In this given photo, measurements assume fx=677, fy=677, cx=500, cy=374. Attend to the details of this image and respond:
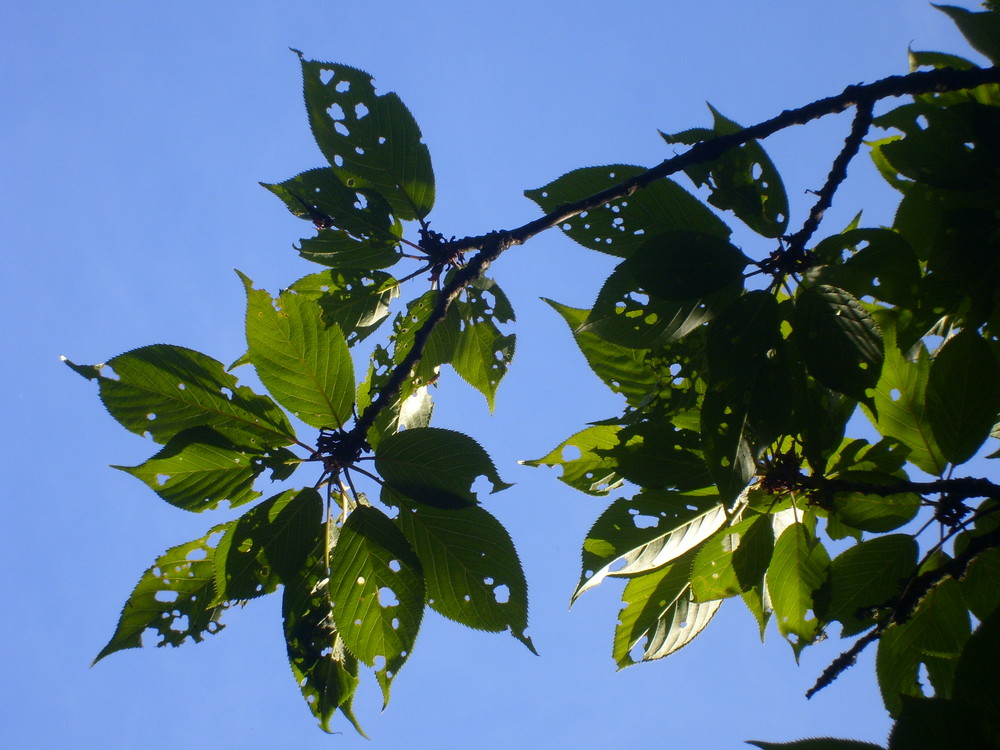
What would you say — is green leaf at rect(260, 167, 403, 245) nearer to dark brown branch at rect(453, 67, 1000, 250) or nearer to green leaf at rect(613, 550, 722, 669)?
dark brown branch at rect(453, 67, 1000, 250)

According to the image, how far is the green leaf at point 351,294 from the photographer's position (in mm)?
2707

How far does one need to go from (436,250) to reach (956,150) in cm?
158

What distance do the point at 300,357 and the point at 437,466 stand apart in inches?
21.6

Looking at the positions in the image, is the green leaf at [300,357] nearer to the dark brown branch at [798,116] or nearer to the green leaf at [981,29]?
the dark brown branch at [798,116]

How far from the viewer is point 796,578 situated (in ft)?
7.52

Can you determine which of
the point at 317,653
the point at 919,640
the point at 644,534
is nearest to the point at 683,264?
the point at 644,534

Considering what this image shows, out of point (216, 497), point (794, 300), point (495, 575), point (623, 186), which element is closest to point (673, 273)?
point (623, 186)

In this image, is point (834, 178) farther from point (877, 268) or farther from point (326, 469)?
point (326, 469)

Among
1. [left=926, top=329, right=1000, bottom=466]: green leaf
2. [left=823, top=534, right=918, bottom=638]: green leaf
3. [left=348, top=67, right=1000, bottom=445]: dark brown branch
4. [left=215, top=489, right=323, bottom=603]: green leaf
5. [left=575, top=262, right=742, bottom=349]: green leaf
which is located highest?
[left=348, top=67, right=1000, bottom=445]: dark brown branch

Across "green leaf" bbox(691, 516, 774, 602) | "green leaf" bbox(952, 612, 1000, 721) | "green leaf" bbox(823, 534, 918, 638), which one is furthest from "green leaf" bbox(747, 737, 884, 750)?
"green leaf" bbox(823, 534, 918, 638)

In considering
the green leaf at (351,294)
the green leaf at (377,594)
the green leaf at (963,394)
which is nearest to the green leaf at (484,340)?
the green leaf at (351,294)

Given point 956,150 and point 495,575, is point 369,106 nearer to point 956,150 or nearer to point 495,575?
point 495,575

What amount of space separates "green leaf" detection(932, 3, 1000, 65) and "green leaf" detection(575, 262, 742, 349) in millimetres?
1055

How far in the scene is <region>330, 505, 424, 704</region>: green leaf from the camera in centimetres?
212
